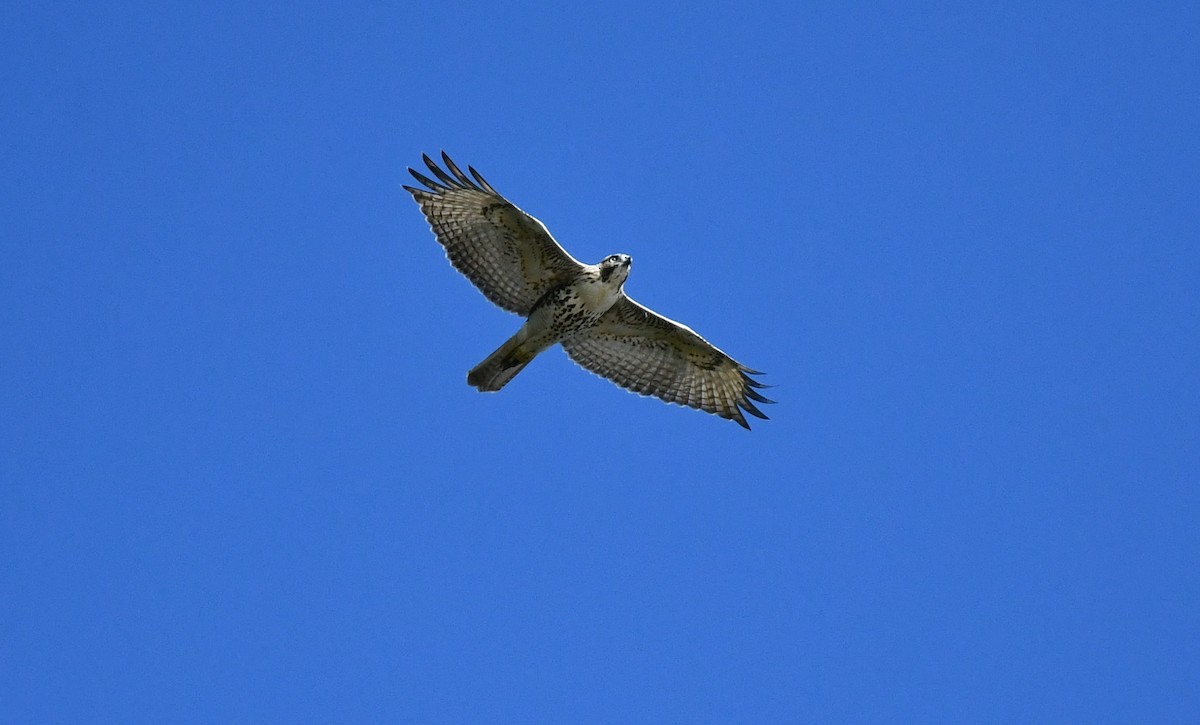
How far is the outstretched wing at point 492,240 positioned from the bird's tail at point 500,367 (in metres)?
0.48

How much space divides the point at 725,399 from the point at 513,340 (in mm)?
2751

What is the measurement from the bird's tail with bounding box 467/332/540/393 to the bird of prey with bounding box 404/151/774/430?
0.03 feet

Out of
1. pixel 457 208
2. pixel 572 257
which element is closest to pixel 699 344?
pixel 572 257

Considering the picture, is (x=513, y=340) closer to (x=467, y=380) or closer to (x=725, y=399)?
(x=467, y=380)

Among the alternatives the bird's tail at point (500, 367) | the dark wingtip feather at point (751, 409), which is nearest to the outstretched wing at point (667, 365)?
the dark wingtip feather at point (751, 409)

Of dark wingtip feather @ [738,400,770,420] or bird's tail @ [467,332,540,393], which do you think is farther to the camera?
dark wingtip feather @ [738,400,770,420]

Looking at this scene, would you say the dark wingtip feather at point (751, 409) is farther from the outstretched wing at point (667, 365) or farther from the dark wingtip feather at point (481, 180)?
the dark wingtip feather at point (481, 180)

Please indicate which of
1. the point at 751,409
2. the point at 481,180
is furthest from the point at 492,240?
the point at 751,409

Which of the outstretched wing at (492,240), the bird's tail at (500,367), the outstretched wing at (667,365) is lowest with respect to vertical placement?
the bird's tail at (500,367)

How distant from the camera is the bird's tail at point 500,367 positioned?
14727 millimetres

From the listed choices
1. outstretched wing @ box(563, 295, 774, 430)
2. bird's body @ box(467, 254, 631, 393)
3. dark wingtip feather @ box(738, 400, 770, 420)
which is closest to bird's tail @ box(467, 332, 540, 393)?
bird's body @ box(467, 254, 631, 393)

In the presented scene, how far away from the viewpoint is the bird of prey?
47.8 feet

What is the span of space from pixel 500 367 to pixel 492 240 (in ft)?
4.28

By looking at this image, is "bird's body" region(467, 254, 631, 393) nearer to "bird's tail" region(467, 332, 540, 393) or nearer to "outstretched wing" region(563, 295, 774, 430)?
"bird's tail" region(467, 332, 540, 393)
